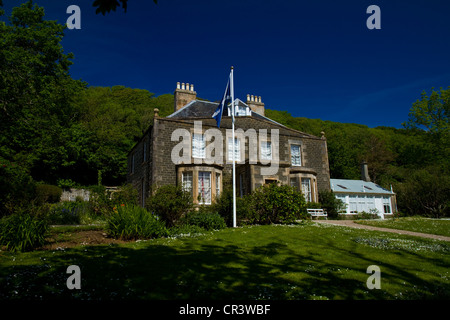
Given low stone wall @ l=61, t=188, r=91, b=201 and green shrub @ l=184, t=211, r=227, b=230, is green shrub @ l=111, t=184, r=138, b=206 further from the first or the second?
low stone wall @ l=61, t=188, r=91, b=201

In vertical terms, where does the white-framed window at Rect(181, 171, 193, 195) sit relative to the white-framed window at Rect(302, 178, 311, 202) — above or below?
above

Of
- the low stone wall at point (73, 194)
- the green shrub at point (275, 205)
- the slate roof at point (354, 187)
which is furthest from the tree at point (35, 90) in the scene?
the slate roof at point (354, 187)

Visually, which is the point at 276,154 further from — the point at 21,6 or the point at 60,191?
the point at 21,6

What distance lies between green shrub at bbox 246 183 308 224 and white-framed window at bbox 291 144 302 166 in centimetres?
832

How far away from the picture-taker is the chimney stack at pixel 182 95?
80.6 feet

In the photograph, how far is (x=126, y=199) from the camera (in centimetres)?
1454

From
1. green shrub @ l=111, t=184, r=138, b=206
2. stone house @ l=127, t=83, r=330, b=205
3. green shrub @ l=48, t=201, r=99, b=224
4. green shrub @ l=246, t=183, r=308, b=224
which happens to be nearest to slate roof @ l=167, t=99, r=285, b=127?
stone house @ l=127, t=83, r=330, b=205

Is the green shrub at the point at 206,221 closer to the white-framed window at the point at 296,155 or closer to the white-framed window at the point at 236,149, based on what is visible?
the white-framed window at the point at 236,149

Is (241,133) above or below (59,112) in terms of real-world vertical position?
below

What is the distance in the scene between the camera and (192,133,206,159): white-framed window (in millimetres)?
19828

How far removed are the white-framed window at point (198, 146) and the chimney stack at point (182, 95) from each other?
5456mm
